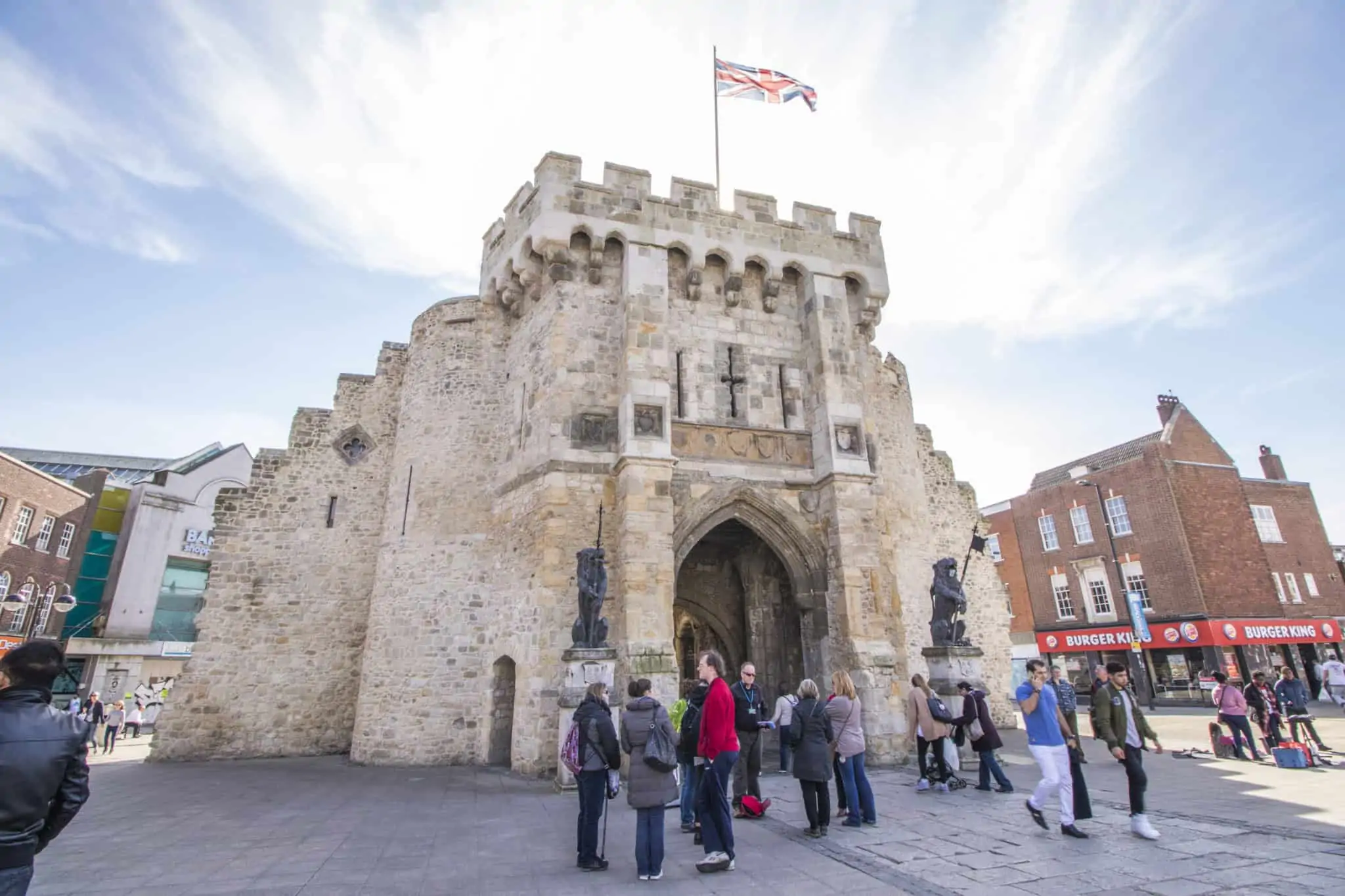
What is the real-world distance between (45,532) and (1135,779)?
35.7 meters

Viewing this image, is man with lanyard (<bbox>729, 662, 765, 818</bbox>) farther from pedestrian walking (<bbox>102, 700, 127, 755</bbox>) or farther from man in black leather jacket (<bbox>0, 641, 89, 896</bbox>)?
pedestrian walking (<bbox>102, 700, 127, 755</bbox>)

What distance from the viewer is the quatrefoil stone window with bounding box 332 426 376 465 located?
1602 centimetres

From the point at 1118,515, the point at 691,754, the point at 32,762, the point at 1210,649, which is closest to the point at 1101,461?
the point at 1118,515

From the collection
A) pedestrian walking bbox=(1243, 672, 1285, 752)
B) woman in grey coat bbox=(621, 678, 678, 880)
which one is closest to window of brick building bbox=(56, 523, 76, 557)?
woman in grey coat bbox=(621, 678, 678, 880)

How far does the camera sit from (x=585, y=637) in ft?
33.3

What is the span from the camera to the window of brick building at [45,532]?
85.6 feet

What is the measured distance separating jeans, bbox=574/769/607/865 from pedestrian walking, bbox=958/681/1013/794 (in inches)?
214

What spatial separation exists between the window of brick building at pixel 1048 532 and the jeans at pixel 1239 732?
2018cm

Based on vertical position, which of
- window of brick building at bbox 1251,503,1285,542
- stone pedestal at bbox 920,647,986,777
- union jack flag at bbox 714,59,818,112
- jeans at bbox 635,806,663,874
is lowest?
jeans at bbox 635,806,663,874

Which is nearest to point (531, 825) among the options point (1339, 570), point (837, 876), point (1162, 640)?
point (837, 876)

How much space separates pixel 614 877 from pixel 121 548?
3427 centimetres

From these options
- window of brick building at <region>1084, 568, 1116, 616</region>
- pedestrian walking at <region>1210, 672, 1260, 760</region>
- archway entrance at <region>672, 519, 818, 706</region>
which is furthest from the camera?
window of brick building at <region>1084, 568, 1116, 616</region>

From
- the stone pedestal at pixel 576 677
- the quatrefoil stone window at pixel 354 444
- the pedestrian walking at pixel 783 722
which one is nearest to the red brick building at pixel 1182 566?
the pedestrian walking at pixel 783 722

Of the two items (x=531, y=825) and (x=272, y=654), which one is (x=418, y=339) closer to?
(x=272, y=654)
